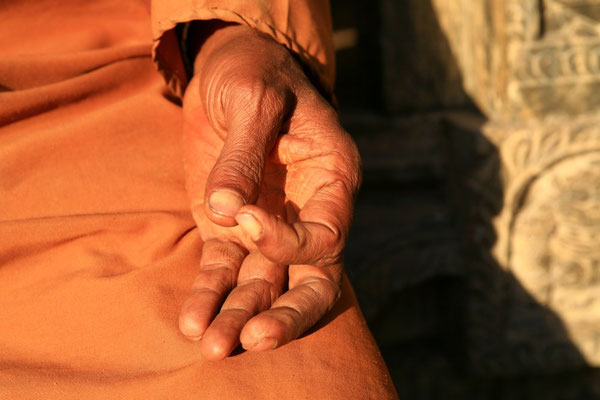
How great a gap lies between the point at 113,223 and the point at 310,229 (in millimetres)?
337

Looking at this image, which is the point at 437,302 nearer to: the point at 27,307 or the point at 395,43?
the point at 395,43

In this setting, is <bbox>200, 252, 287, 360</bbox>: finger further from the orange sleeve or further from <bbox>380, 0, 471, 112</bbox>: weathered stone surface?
Result: <bbox>380, 0, 471, 112</bbox>: weathered stone surface

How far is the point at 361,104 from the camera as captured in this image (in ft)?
6.46

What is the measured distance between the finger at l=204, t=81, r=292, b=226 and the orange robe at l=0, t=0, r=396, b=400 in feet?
Result: 0.61

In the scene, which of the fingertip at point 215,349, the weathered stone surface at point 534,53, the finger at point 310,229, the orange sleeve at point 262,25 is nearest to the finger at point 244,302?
the fingertip at point 215,349

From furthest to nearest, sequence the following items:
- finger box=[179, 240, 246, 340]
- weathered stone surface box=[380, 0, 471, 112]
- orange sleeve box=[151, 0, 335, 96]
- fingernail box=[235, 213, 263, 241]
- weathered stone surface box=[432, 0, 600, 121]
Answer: weathered stone surface box=[380, 0, 471, 112], weathered stone surface box=[432, 0, 600, 121], orange sleeve box=[151, 0, 335, 96], finger box=[179, 240, 246, 340], fingernail box=[235, 213, 263, 241]

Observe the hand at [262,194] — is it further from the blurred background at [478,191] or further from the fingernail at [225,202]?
the blurred background at [478,191]

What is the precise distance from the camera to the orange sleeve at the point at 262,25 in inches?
39.9

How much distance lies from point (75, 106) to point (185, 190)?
0.24 m

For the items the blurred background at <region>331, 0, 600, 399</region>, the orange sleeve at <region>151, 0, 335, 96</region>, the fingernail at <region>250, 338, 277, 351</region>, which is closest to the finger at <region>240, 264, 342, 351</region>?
the fingernail at <region>250, 338, 277, 351</region>

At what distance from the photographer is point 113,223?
0.93 meters

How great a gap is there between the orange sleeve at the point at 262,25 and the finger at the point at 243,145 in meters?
0.18

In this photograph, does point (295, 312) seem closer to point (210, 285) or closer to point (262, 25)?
point (210, 285)

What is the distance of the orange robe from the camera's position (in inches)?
30.4
